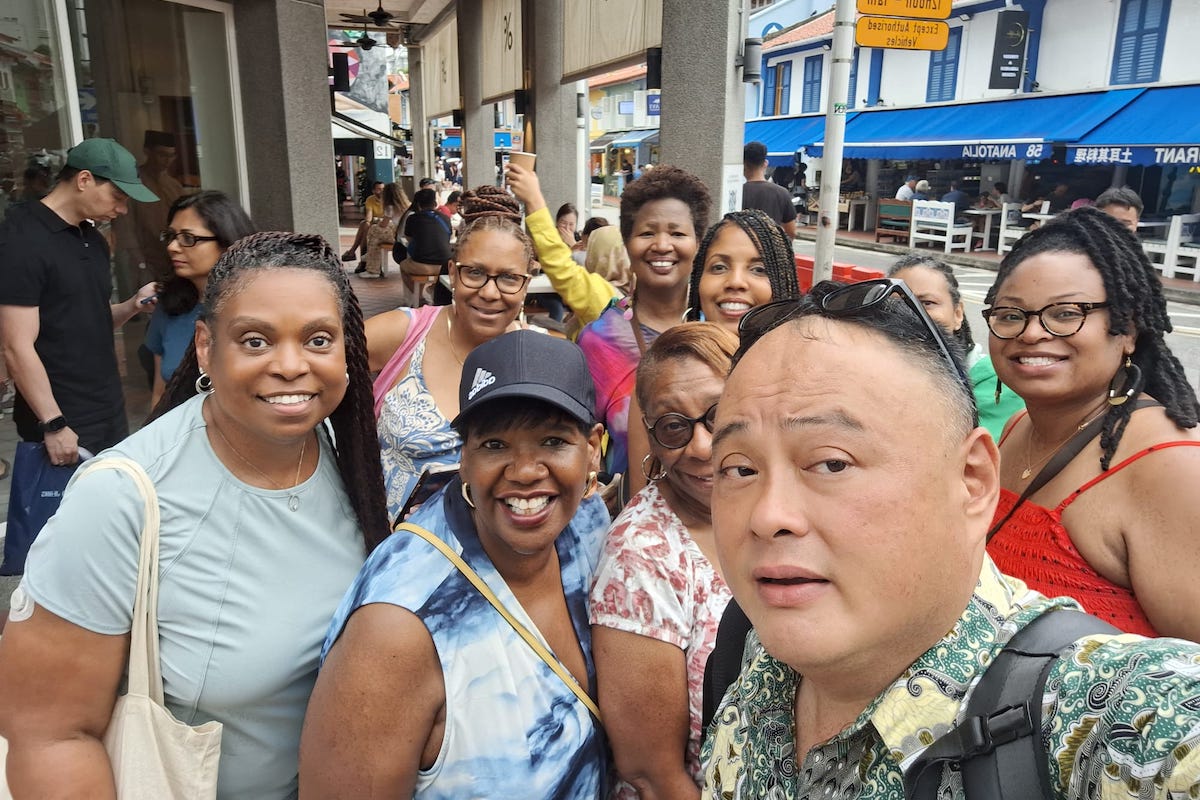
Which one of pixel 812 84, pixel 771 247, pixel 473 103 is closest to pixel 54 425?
pixel 771 247

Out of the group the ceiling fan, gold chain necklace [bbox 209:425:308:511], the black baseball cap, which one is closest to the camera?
the black baseball cap

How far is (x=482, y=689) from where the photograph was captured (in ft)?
5.23

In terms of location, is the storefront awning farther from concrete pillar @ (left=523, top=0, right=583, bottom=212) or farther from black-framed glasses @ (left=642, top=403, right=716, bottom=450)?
black-framed glasses @ (left=642, top=403, right=716, bottom=450)

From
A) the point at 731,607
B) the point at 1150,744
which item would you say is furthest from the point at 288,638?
the point at 1150,744

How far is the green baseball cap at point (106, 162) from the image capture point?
12.6ft

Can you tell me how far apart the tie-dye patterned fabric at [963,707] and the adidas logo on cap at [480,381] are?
2.54 feet

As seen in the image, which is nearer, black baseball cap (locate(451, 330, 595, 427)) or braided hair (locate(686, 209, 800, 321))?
black baseball cap (locate(451, 330, 595, 427))

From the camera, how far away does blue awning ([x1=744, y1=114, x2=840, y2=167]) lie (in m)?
27.4

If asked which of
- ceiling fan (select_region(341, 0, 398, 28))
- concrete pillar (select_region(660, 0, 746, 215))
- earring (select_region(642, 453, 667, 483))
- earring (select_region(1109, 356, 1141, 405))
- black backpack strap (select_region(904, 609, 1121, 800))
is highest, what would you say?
ceiling fan (select_region(341, 0, 398, 28))

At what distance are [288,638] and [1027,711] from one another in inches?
58.6

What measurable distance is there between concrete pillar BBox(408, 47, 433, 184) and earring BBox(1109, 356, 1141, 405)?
20.6 meters

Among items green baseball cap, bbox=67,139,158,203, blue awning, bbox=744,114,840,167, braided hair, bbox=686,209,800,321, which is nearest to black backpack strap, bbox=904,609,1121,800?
braided hair, bbox=686,209,800,321

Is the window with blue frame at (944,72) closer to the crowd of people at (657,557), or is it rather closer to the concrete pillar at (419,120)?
the concrete pillar at (419,120)

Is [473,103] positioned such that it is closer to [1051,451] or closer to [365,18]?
[365,18]
